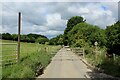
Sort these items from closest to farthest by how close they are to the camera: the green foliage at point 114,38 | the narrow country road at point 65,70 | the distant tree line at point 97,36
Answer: the narrow country road at point 65,70, the green foliage at point 114,38, the distant tree line at point 97,36

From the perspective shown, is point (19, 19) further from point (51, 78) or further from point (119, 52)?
point (119, 52)

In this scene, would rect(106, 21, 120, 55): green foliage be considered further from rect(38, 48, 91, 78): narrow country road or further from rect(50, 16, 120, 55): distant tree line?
rect(38, 48, 91, 78): narrow country road

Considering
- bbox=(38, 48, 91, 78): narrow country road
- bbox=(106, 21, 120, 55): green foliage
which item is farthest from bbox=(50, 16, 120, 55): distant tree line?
bbox=(38, 48, 91, 78): narrow country road

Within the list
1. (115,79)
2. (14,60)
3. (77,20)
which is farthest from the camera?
(77,20)

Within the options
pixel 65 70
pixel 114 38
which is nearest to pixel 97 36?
pixel 114 38

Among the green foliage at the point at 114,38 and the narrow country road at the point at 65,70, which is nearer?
the narrow country road at the point at 65,70

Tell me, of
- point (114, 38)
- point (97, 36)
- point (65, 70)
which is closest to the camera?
point (65, 70)

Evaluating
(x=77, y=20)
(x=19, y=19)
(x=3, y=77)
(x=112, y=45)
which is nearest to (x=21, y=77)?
(x=3, y=77)

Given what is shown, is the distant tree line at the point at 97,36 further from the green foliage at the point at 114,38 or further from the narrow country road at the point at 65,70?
the narrow country road at the point at 65,70

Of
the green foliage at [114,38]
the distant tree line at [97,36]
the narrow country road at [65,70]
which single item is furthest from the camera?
the distant tree line at [97,36]

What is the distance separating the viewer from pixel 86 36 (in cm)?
5247

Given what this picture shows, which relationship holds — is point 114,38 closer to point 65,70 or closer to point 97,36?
point 65,70

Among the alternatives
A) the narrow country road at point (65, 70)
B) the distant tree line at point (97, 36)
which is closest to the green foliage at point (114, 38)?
the distant tree line at point (97, 36)

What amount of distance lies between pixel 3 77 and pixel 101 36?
39525 millimetres
